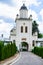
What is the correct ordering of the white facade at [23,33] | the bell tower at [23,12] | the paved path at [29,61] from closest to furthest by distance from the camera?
the paved path at [29,61], the white facade at [23,33], the bell tower at [23,12]

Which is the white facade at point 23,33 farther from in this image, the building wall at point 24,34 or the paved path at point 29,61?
the paved path at point 29,61

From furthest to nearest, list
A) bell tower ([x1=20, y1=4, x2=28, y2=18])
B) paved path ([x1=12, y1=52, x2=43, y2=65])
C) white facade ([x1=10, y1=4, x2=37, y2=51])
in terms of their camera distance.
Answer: bell tower ([x1=20, y1=4, x2=28, y2=18]) < white facade ([x1=10, y1=4, x2=37, y2=51]) < paved path ([x1=12, y1=52, x2=43, y2=65])

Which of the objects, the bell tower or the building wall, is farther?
the bell tower

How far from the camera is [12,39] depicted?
75.2 metres

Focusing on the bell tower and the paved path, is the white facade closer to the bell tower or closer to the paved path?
the bell tower

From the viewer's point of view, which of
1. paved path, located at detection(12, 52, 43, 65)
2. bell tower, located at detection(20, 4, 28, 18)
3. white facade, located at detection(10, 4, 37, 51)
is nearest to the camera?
paved path, located at detection(12, 52, 43, 65)

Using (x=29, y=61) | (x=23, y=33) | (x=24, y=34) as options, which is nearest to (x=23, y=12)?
(x=23, y=33)

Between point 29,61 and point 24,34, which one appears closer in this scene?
point 29,61

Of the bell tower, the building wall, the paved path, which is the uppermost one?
the bell tower

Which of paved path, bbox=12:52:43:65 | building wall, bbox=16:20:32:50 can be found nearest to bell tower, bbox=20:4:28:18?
building wall, bbox=16:20:32:50

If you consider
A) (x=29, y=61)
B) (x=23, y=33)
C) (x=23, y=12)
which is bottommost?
(x=29, y=61)

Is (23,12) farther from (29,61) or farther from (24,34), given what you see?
(29,61)

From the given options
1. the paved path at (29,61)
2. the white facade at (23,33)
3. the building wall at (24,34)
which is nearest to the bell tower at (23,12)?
the white facade at (23,33)

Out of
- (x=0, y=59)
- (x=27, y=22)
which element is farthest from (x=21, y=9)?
(x=0, y=59)
